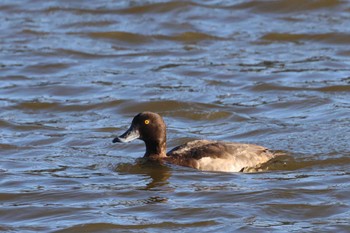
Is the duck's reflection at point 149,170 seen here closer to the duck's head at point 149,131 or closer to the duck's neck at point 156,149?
the duck's neck at point 156,149

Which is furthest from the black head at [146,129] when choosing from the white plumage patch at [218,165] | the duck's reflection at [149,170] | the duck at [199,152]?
the white plumage patch at [218,165]

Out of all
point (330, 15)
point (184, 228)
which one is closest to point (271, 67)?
point (330, 15)

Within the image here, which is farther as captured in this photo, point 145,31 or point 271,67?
point 145,31

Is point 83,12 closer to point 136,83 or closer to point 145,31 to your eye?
point 145,31

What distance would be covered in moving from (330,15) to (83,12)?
210 inches

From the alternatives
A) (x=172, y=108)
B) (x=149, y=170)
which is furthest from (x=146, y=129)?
(x=172, y=108)

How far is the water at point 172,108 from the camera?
1077cm

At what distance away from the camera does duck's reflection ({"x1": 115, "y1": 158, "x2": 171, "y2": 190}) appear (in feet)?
40.3

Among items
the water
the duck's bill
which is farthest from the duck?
the water

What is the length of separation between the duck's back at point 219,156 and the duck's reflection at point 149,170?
6.9 inches

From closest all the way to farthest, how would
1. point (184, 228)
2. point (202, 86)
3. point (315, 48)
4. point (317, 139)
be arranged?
point (184, 228) < point (317, 139) < point (202, 86) < point (315, 48)

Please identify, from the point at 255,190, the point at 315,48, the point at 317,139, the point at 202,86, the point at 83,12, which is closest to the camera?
the point at 255,190

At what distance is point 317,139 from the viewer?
13.9m

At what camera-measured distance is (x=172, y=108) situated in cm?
1591
